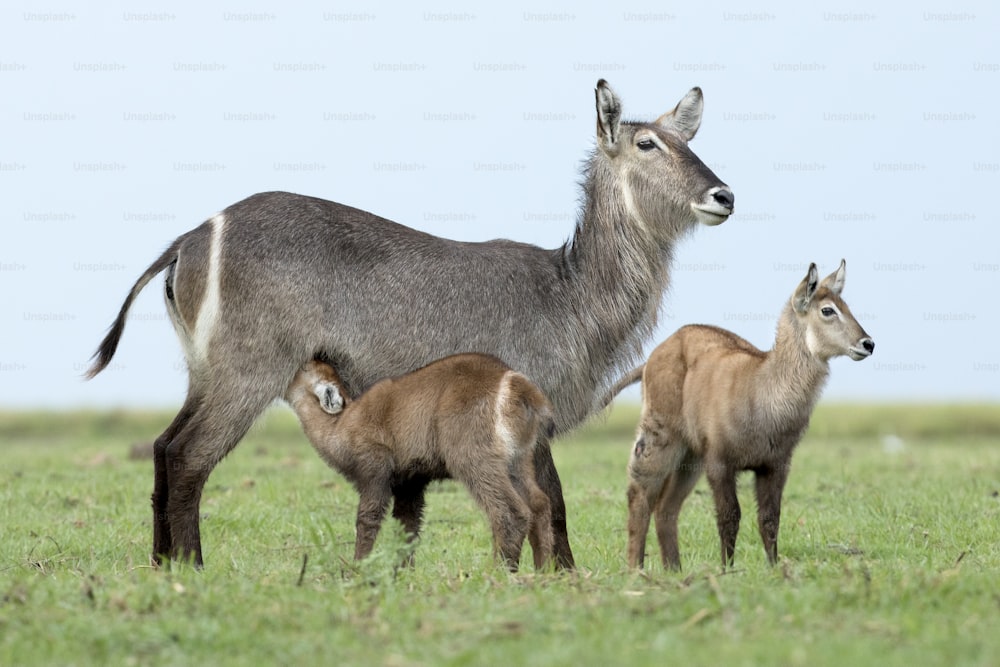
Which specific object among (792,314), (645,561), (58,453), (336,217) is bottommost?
(58,453)

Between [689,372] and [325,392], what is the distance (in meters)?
1.93

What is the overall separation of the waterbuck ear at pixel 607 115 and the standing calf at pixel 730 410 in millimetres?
1157

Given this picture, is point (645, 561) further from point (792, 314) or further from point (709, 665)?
point (709, 665)

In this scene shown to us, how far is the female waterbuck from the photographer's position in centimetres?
636

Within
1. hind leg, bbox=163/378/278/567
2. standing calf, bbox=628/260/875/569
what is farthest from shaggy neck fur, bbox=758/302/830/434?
A: hind leg, bbox=163/378/278/567

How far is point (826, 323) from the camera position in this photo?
630 centimetres

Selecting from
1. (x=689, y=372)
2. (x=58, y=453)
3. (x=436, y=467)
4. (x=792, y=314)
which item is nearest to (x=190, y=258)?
(x=436, y=467)

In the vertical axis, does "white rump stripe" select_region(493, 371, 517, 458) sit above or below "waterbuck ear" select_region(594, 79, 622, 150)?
below

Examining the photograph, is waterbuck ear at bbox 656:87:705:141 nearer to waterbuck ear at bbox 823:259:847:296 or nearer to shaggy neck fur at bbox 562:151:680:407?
shaggy neck fur at bbox 562:151:680:407

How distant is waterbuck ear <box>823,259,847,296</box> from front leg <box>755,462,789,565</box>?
1032 millimetres

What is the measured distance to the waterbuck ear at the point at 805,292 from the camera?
20.9 feet

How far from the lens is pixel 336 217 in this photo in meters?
6.64

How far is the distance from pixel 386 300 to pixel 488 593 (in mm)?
2266

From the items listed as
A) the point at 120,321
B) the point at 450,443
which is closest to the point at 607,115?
the point at 450,443
